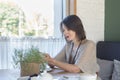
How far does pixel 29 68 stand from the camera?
1803 millimetres

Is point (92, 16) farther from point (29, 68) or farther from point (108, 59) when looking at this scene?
point (29, 68)

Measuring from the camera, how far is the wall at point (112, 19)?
12.0 ft

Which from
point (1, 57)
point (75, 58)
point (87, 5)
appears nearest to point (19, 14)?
point (1, 57)

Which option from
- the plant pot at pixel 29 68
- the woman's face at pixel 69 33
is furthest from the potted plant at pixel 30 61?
the woman's face at pixel 69 33

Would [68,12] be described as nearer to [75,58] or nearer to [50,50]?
[50,50]

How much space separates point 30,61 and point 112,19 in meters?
2.20

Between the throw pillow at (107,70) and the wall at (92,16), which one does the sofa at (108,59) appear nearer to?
the throw pillow at (107,70)

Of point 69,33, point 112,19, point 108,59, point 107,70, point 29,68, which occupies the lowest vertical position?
point 107,70

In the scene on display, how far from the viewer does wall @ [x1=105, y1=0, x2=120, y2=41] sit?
3.66 m

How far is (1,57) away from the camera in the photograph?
307 cm

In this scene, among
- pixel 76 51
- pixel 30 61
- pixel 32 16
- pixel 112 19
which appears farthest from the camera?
pixel 112 19

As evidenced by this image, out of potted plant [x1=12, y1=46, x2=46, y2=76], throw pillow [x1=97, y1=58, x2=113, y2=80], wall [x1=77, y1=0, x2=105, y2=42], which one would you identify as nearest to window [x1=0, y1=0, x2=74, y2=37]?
wall [x1=77, y1=0, x2=105, y2=42]

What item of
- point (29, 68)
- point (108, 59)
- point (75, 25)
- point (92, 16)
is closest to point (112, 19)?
point (92, 16)

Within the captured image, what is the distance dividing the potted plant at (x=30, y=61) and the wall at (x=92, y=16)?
1736 millimetres
